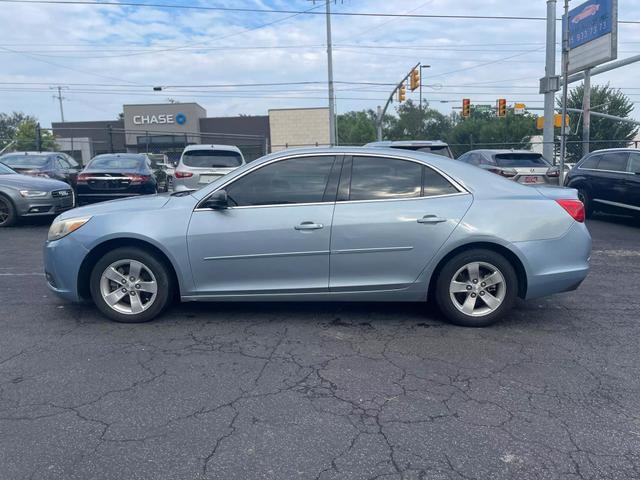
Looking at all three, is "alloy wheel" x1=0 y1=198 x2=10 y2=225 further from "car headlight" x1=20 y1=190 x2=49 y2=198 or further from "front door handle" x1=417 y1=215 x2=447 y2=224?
"front door handle" x1=417 y1=215 x2=447 y2=224

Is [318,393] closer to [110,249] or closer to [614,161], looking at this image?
[110,249]

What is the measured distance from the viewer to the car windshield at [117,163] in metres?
13.3

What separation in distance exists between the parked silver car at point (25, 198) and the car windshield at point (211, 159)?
3.03 meters

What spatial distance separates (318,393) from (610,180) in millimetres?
9863

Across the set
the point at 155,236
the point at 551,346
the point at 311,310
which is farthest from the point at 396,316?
the point at 155,236

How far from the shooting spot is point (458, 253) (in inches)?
197

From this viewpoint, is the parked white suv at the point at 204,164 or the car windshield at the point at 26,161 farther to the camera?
the car windshield at the point at 26,161

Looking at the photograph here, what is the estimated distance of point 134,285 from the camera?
5.07 m

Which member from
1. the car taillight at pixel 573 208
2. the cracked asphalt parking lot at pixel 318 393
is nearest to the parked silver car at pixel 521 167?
the cracked asphalt parking lot at pixel 318 393

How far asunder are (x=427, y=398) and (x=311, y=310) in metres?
2.05

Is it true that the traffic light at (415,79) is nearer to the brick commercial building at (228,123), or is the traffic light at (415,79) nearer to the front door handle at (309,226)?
the brick commercial building at (228,123)

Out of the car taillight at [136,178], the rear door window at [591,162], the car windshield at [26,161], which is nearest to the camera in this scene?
the rear door window at [591,162]

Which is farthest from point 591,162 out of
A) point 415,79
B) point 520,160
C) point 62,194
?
point 415,79

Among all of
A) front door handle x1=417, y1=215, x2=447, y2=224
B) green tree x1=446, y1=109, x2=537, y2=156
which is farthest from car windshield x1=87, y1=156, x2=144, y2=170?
green tree x1=446, y1=109, x2=537, y2=156
